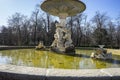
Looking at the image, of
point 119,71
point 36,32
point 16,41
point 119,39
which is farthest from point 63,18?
point 119,39

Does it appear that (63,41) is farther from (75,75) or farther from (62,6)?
(75,75)

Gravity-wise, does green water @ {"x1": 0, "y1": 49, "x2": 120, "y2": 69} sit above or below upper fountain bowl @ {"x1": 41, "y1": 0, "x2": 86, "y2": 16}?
below

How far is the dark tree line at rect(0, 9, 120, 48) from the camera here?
4919cm

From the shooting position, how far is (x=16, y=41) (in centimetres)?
5253

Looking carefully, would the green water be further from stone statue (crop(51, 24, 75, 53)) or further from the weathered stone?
stone statue (crop(51, 24, 75, 53))

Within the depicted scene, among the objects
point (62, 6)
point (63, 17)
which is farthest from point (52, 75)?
point (63, 17)

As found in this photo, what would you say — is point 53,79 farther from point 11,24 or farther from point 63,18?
point 11,24

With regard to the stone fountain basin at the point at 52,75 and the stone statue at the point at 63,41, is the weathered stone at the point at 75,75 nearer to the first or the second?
the stone fountain basin at the point at 52,75

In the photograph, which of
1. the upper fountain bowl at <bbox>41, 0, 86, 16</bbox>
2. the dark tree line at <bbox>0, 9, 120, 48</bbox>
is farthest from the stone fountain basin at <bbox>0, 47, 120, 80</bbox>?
the dark tree line at <bbox>0, 9, 120, 48</bbox>

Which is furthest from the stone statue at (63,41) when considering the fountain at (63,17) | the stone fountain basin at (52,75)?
the stone fountain basin at (52,75)

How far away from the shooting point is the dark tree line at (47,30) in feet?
161

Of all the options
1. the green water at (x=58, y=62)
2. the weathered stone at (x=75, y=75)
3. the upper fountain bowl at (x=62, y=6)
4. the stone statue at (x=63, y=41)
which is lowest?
the green water at (x=58, y=62)

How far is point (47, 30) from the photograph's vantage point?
50750 mm

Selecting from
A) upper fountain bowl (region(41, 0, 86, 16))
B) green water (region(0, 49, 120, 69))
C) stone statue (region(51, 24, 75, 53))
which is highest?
upper fountain bowl (region(41, 0, 86, 16))
